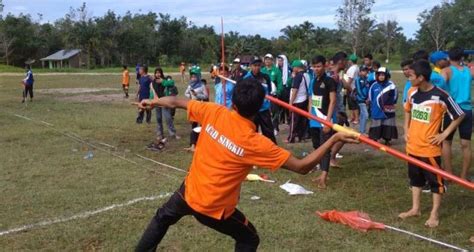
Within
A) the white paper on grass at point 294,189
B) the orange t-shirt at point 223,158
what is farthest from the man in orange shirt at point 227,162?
the white paper on grass at point 294,189

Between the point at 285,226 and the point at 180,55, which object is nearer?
the point at 285,226

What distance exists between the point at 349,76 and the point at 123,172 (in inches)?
261

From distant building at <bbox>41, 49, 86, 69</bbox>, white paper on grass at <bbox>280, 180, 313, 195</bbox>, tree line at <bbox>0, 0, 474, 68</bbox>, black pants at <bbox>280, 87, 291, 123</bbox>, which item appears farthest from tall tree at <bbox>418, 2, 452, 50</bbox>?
white paper on grass at <bbox>280, 180, 313, 195</bbox>

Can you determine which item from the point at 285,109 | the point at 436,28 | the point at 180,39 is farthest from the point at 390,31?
the point at 285,109

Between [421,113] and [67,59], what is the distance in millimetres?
76443

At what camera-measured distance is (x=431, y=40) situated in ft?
262

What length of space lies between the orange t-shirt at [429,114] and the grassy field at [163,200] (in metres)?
0.86

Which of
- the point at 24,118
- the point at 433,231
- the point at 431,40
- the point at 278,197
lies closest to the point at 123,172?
the point at 278,197

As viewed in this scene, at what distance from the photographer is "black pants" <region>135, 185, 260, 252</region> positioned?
383 centimetres

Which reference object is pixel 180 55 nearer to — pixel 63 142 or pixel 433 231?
pixel 63 142

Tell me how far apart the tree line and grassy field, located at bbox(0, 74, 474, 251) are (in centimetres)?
5883

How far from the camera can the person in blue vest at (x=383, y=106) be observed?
34.2ft

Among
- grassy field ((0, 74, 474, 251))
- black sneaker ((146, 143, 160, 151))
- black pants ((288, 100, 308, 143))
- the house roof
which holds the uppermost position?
the house roof

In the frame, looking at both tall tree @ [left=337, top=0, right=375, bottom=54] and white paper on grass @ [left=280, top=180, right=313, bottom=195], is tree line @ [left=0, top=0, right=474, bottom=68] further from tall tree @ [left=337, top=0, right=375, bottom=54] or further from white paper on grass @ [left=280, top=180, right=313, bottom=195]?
white paper on grass @ [left=280, top=180, right=313, bottom=195]
